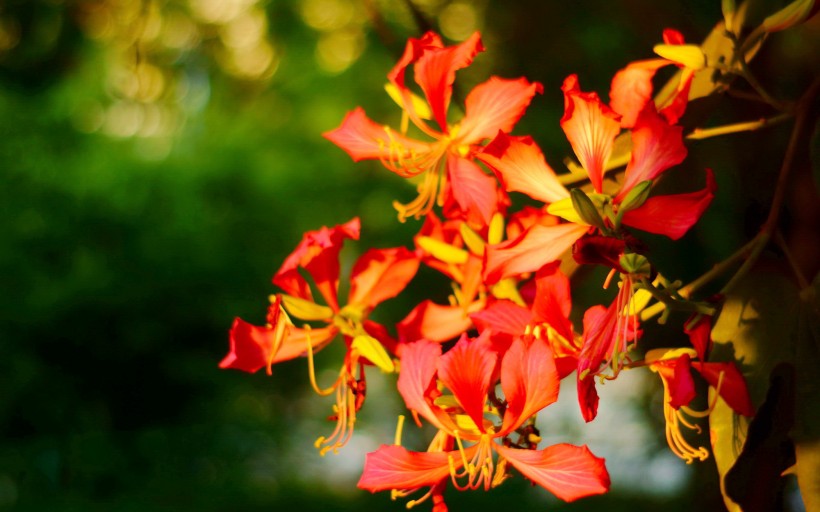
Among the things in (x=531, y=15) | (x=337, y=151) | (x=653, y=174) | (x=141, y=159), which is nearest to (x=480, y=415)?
(x=653, y=174)

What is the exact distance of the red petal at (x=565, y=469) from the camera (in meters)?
0.50

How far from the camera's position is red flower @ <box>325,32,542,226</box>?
23.4 inches

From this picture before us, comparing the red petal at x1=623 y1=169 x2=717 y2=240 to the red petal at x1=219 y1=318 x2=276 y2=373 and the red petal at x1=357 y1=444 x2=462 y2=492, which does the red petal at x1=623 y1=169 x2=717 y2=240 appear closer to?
the red petal at x1=357 y1=444 x2=462 y2=492

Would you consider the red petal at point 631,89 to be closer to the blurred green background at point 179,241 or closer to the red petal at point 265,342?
the red petal at point 265,342

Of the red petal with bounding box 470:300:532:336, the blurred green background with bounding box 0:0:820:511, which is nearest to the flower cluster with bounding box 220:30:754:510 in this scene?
the red petal with bounding box 470:300:532:336

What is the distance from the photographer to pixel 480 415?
546 millimetres

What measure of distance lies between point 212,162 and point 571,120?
2.47m

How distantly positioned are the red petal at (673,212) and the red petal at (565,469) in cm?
11

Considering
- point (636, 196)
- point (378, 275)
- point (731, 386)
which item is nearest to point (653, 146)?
point (636, 196)

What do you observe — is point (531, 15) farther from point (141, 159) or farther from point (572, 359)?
point (572, 359)

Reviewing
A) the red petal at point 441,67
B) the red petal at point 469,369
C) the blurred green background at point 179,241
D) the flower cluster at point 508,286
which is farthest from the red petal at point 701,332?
the blurred green background at point 179,241

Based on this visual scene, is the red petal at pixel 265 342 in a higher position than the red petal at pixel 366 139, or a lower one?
lower

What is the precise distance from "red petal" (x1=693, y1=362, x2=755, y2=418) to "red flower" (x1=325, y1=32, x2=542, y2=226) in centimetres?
15

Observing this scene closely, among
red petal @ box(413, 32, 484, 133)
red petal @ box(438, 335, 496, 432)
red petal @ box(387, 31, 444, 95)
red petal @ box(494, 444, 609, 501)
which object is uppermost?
red petal @ box(387, 31, 444, 95)
